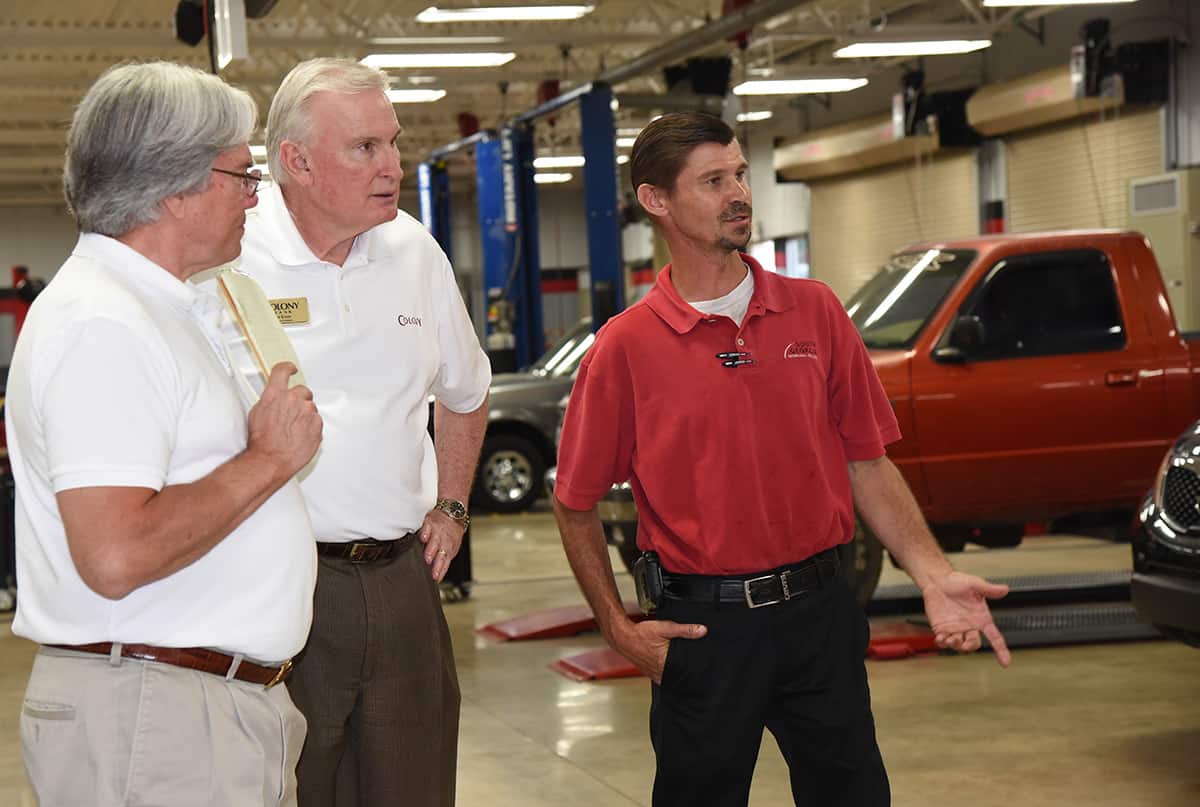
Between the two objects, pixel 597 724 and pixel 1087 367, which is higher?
pixel 1087 367

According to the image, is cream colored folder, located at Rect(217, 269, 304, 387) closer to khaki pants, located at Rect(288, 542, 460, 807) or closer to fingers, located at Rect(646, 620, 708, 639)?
khaki pants, located at Rect(288, 542, 460, 807)

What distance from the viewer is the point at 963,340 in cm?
789

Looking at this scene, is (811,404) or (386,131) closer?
(386,131)

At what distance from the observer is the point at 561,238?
40000mm

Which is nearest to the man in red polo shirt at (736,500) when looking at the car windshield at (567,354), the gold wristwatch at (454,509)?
the gold wristwatch at (454,509)

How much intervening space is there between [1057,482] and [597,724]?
2.84 m

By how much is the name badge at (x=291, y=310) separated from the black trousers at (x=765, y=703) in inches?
37.4

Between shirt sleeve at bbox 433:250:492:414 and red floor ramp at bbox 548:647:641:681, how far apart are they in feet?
13.2

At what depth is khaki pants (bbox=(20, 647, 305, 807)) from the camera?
2221 mm

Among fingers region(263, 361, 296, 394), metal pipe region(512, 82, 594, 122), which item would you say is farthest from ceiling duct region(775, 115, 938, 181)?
fingers region(263, 361, 296, 394)

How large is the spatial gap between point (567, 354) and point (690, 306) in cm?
1130

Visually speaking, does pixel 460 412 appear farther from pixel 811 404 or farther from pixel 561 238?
pixel 561 238

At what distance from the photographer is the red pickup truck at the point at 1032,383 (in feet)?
25.9


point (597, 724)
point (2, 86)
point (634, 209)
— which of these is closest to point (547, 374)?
point (597, 724)
